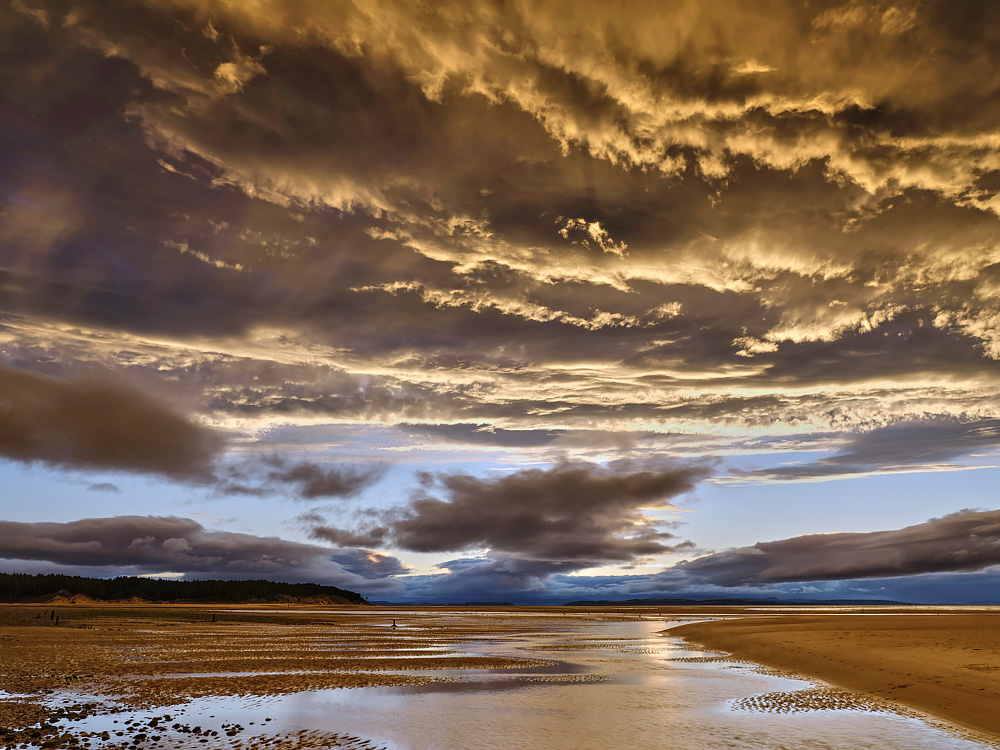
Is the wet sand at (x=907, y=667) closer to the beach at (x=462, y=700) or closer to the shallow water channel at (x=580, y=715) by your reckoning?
the beach at (x=462, y=700)

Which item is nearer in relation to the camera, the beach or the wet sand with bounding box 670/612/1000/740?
the beach

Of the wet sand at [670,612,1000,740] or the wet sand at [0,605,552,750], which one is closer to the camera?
the wet sand at [0,605,552,750]

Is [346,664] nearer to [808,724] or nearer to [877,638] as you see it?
[808,724]

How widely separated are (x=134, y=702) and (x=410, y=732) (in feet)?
36.3

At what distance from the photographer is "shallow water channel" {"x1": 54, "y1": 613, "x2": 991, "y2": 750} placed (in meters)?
17.3

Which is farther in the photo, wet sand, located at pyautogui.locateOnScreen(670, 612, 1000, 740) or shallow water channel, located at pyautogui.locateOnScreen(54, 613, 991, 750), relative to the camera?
wet sand, located at pyautogui.locateOnScreen(670, 612, 1000, 740)

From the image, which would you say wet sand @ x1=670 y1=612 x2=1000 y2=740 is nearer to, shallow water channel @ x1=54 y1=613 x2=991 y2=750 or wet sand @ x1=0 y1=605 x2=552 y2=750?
shallow water channel @ x1=54 y1=613 x2=991 y2=750

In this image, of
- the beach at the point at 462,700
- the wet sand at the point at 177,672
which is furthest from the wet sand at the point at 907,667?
the wet sand at the point at 177,672

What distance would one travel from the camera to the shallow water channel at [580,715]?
1727cm

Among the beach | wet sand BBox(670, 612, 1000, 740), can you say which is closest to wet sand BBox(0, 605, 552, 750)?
the beach

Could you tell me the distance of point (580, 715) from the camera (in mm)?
20828

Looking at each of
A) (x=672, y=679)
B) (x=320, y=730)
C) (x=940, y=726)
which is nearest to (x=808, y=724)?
(x=940, y=726)

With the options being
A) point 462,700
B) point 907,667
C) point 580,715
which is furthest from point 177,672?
point 907,667

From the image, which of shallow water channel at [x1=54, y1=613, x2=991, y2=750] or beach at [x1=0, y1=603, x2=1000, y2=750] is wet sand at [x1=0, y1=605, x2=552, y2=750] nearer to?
beach at [x1=0, y1=603, x2=1000, y2=750]
